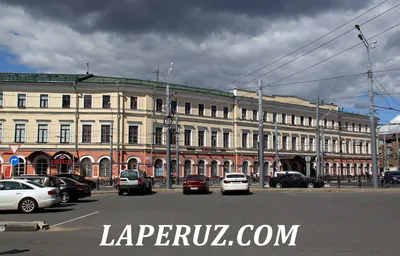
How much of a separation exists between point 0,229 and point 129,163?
40067 millimetres

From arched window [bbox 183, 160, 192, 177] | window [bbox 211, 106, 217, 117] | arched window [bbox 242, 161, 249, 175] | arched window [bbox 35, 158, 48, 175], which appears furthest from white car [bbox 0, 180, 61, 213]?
arched window [bbox 242, 161, 249, 175]

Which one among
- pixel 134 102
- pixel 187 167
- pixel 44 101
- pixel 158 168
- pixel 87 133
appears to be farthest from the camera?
pixel 187 167

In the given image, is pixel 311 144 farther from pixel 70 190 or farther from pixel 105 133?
pixel 70 190

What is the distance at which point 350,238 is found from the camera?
34.3 feet

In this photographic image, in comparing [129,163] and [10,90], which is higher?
[10,90]

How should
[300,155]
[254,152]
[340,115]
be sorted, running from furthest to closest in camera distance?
[340,115] → [300,155] → [254,152]

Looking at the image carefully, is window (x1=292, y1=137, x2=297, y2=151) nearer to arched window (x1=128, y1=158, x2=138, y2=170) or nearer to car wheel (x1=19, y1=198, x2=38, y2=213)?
arched window (x1=128, y1=158, x2=138, y2=170)

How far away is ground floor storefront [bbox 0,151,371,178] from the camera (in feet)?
162

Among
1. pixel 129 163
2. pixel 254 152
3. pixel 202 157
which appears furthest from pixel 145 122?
pixel 254 152

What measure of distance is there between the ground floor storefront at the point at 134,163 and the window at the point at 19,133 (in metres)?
1.74

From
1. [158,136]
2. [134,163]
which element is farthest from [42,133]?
[158,136]

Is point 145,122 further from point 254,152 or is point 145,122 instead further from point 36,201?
point 36,201

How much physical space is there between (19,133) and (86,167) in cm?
917

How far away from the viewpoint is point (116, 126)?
51.7 m
